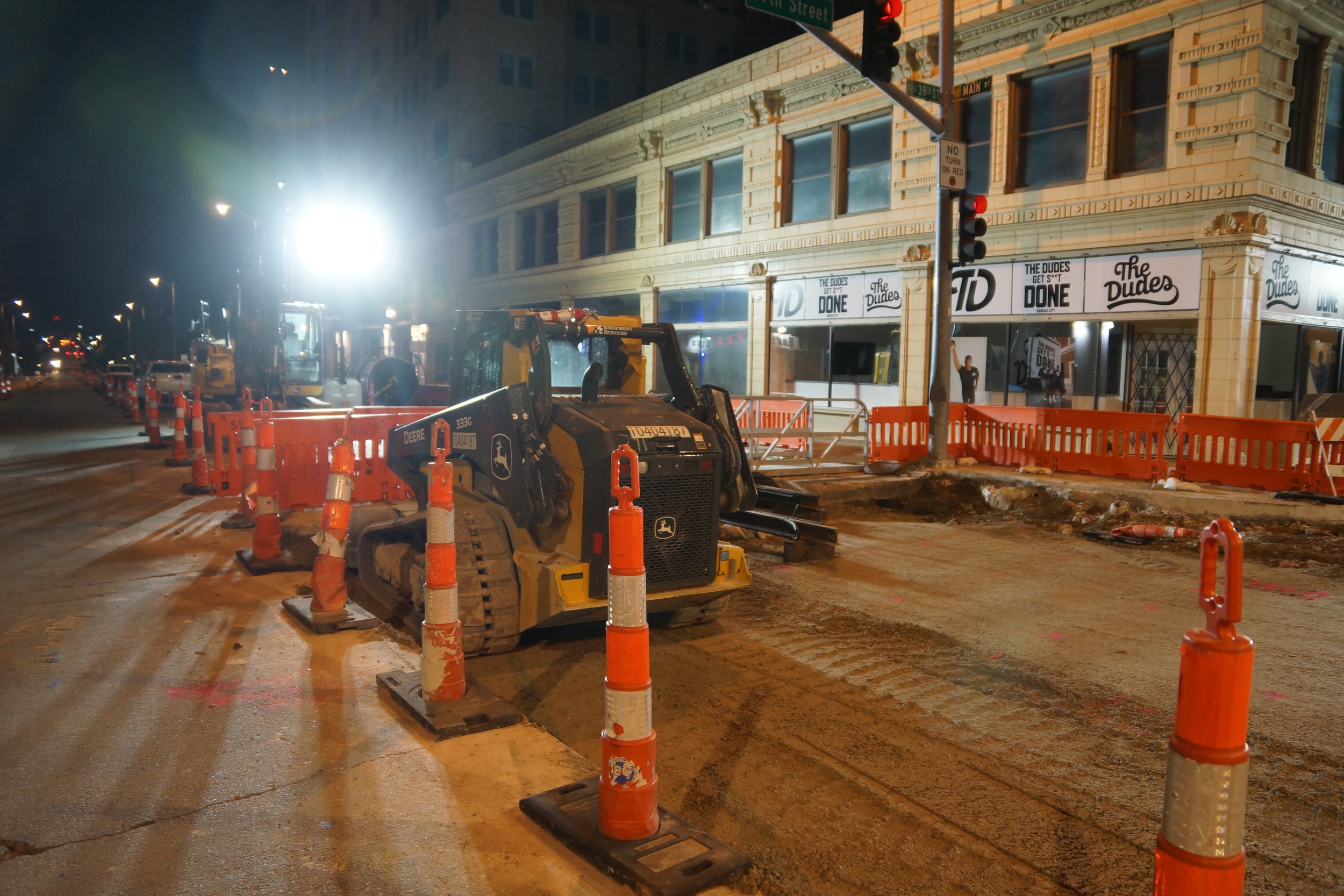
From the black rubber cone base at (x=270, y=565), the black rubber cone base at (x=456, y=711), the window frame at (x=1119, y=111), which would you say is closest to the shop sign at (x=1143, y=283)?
the window frame at (x=1119, y=111)

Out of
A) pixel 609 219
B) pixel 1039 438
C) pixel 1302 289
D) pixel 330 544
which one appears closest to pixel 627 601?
pixel 330 544

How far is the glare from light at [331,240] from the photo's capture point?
119ft

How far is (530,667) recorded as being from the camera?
231 inches

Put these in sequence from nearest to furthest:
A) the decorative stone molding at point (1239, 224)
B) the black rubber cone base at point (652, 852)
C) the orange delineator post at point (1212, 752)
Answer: the orange delineator post at point (1212, 752) → the black rubber cone base at point (652, 852) → the decorative stone molding at point (1239, 224)

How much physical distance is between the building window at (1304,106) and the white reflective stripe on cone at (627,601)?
691 inches

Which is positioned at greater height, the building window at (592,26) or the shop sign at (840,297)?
the building window at (592,26)

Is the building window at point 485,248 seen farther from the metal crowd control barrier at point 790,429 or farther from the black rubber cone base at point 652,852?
the black rubber cone base at point 652,852

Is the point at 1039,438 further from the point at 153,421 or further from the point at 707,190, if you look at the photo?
the point at 153,421

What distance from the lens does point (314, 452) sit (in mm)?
11016

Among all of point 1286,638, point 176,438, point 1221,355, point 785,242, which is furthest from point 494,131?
point 1286,638

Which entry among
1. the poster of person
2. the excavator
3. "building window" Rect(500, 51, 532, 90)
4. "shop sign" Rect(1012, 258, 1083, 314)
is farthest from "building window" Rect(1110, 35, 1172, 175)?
"building window" Rect(500, 51, 532, 90)

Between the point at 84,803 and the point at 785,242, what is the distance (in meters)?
20.9

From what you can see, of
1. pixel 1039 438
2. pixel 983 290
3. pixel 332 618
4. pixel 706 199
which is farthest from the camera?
pixel 706 199

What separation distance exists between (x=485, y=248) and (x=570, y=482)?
34.3 metres
